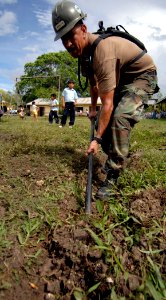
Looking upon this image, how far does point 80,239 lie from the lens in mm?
2270

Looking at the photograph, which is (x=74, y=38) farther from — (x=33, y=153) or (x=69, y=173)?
(x=33, y=153)

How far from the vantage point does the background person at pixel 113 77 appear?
279 centimetres

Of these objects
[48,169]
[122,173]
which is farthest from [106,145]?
[48,169]

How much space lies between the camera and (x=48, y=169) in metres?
4.02

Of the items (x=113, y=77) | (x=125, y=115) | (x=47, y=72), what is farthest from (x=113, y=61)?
(x=47, y=72)

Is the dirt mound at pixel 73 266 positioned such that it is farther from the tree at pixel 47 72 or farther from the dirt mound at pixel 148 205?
the tree at pixel 47 72

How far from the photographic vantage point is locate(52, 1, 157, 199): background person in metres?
2.79

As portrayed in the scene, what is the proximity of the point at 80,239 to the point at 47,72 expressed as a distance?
7032cm

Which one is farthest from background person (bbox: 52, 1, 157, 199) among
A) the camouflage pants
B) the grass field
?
the grass field

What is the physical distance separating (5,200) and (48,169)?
3.46ft

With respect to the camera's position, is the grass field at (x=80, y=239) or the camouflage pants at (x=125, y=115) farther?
the camouflage pants at (x=125, y=115)

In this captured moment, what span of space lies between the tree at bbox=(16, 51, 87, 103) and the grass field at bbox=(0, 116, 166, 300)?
63.0 m

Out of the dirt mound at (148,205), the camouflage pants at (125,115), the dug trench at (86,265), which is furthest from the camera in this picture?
the camouflage pants at (125,115)

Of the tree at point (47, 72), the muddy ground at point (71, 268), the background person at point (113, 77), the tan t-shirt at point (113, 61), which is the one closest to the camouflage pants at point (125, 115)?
the background person at point (113, 77)
